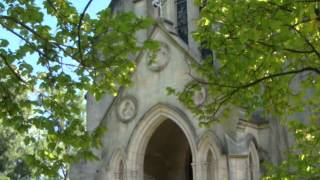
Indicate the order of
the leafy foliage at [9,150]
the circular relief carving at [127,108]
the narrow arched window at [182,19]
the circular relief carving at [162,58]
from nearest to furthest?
the circular relief carving at [162,58]
the circular relief carving at [127,108]
the narrow arched window at [182,19]
the leafy foliage at [9,150]

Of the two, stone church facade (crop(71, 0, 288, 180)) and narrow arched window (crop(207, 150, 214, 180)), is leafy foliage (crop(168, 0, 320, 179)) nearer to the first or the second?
stone church facade (crop(71, 0, 288, 180))

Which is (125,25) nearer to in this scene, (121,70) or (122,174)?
(121,70)

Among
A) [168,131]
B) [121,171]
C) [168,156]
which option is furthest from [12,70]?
[168,156]

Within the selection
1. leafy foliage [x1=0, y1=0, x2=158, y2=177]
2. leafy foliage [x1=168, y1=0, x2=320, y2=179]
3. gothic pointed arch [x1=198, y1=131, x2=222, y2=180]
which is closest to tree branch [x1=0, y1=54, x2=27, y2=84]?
leafy foliage [x1=0, y1=0, x2=158, y2=177]

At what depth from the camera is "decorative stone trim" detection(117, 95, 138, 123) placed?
19109 millimetres

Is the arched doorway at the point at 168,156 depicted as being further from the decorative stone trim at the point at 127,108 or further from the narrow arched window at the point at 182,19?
the narrow arched window at the point at 182,19

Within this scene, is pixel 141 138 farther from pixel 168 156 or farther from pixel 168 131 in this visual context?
pixel 168 156

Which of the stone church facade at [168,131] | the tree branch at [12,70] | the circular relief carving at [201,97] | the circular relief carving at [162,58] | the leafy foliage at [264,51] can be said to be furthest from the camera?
the circular relief carving at [162,58]

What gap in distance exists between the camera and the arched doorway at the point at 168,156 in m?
20.5

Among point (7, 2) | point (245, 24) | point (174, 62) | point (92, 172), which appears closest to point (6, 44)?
point (7, 2)

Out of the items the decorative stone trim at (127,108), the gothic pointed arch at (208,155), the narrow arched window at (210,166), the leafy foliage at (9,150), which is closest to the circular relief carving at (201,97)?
the gothic pointed arch at (208,155)

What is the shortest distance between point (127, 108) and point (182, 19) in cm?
463

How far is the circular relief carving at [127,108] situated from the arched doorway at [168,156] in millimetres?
1611

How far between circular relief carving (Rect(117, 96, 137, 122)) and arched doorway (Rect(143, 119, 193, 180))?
1611mm
